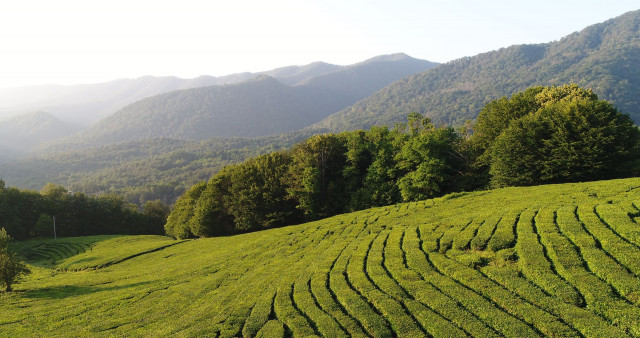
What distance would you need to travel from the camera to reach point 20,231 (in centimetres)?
Answer: 9575

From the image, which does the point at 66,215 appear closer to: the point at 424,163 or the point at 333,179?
the point at 333,179

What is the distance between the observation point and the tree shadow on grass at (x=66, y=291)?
33.4m

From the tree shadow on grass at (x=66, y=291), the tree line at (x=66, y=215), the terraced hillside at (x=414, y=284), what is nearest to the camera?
the terraced hillside at (x=414, y=284)

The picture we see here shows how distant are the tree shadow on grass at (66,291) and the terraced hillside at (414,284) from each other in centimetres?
14

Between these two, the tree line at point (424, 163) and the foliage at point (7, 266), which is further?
the tree line at point (424, 163)

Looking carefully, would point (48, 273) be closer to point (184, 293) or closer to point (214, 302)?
point (184, 293)

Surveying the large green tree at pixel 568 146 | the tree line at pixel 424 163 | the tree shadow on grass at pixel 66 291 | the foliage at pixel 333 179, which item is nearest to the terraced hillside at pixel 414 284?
the tree shadow on grass at pixel 66 291

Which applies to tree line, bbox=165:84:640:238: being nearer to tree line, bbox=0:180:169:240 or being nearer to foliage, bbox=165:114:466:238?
foliage, bbox=165:114:466:238

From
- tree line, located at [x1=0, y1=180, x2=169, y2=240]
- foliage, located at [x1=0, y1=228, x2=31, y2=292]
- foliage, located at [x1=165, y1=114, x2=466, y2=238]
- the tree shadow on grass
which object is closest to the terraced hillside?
the tree shadow on grass

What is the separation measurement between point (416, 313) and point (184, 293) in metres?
19.0

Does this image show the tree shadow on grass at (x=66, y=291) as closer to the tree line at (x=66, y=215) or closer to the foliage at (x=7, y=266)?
the foliage at (x=7, y=266)

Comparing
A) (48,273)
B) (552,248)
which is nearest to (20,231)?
(48,273)

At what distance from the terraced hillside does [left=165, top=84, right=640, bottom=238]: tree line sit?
34.7 ft

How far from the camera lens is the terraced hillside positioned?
51.6 ft
